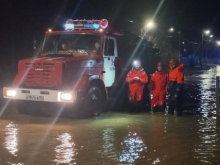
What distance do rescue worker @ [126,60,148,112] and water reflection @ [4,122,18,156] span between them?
3789 millimetres

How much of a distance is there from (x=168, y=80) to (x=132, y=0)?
82.5ft

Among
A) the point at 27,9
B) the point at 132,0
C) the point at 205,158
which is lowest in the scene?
the point at 205,158

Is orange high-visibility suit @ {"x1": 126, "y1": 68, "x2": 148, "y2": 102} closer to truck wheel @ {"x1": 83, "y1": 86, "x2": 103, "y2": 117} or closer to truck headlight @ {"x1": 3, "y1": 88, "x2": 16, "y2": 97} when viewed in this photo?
truck wheel @ {"x1": 83, "y1": 86, "x2": 103, "y2": 117}

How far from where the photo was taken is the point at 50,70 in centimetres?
Result: 1114

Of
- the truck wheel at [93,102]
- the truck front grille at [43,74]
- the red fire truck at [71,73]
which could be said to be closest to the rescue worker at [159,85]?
the red fire truck at [71,73]

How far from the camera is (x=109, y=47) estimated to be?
12508 millimetres

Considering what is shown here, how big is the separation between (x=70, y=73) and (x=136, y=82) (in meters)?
2.48

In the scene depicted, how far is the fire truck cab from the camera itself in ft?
36.4

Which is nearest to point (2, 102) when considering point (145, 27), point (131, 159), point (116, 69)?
point (116, 69)

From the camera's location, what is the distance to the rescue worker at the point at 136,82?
12.8 m

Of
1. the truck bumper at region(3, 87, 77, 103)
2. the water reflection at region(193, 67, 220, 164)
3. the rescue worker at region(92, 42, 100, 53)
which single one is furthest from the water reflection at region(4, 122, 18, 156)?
the water reflection at region(193, 67, 220, 164)

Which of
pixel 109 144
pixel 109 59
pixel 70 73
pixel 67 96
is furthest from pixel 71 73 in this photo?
pixel 109 144

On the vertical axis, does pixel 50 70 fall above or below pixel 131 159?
above

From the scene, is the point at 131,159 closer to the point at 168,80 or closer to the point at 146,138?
the point at 146,138
